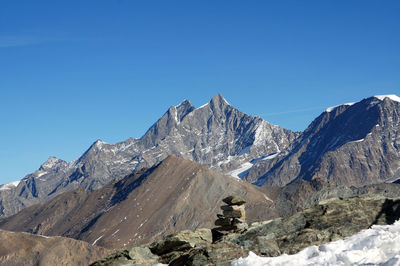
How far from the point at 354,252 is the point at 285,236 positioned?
236 inches

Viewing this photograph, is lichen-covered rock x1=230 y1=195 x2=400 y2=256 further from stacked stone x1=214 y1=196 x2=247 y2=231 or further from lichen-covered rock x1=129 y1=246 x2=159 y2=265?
stacked stone x1=214 y1=196 x2=247 y2=231

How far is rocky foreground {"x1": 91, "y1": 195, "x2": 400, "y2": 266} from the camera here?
26.7 meters

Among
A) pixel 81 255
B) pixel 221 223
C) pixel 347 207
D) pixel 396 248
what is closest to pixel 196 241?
pixel 221 223

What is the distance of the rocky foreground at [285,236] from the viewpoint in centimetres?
2673

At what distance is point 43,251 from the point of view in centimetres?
17262

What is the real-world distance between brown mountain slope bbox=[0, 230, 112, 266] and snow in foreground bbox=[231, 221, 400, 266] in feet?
517

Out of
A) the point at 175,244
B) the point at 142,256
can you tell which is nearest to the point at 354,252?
the point at 175,244

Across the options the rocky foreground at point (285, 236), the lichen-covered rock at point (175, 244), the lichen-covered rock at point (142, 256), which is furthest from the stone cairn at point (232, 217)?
the lichen-covered rock at point (142, 256)

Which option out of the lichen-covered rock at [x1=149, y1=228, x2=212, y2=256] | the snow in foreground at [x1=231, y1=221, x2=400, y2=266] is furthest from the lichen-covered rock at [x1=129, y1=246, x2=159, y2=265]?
the snow in foreground at [x1=231, y1=221, x2=400, y2=266]

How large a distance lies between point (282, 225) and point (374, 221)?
5.82m

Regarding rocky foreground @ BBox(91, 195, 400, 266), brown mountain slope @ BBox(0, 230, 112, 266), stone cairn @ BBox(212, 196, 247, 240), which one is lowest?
rocky foreground @ BBox(91, 195, 400, 266)

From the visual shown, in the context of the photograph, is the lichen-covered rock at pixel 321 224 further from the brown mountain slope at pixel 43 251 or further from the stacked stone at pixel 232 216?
the brown mountain slope at pixel 43 251

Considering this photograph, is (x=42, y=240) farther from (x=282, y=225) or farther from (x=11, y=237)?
(x=282, y=225)

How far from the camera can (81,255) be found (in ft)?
595
